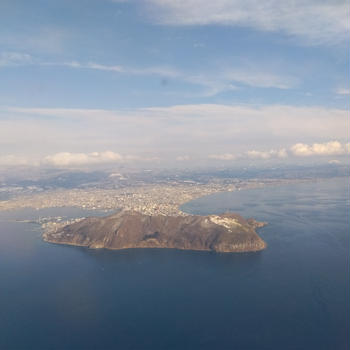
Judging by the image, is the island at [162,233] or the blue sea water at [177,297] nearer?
the blue sea water at [177,297]

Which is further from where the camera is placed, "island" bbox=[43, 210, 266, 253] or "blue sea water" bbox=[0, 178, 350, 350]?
"island" bbox=[43, 210, 266, 253]

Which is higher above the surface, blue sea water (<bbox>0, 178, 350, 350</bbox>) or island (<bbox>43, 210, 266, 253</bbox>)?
island (<bbox>43, 210, 266, 253</bbox>)

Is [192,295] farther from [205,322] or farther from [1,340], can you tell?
[1,340]

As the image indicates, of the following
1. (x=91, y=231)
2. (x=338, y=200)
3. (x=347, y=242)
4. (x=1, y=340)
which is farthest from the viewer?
(x=338, y=200)

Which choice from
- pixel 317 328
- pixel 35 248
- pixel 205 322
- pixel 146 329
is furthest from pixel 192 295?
pixel 35 248

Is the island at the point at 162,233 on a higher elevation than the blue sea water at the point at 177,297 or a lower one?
higher
